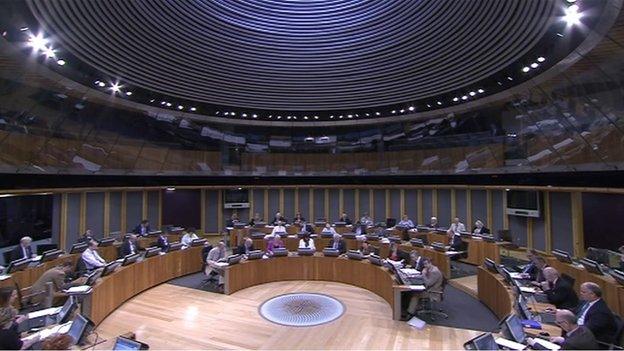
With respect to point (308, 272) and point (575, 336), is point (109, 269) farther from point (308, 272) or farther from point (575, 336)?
point (575, 336)

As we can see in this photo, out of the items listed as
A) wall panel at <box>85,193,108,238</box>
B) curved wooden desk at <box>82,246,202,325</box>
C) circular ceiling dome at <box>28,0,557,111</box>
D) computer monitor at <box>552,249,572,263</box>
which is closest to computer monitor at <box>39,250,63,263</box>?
curved wooden desk at <box>82,246,202,325</box>

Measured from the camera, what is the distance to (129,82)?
12.7m

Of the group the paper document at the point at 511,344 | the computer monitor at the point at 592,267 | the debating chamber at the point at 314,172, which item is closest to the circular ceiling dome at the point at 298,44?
the debating chamber at the point at 314,172

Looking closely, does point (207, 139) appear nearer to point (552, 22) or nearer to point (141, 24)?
point (141, 24)

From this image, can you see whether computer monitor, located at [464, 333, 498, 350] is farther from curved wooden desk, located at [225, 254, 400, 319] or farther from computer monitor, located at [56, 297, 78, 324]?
computer monitor, located at [56, 297, 78, 324]

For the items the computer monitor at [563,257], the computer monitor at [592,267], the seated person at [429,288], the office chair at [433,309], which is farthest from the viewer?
the computer monitor at [563,257]

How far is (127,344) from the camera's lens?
13.5ft

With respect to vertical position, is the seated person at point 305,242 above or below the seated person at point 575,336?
below

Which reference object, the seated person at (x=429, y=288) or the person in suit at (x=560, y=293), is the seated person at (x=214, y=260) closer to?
the seated person at (x=429, y=288)

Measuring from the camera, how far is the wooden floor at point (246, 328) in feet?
22.0

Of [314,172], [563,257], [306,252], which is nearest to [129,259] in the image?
[306,252]

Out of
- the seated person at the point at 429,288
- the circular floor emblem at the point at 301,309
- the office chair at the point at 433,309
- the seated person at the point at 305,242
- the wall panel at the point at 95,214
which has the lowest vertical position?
the circular floor emblem at the point at 301,309

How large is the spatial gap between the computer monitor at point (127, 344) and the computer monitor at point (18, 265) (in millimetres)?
6209

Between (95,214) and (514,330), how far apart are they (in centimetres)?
1557
